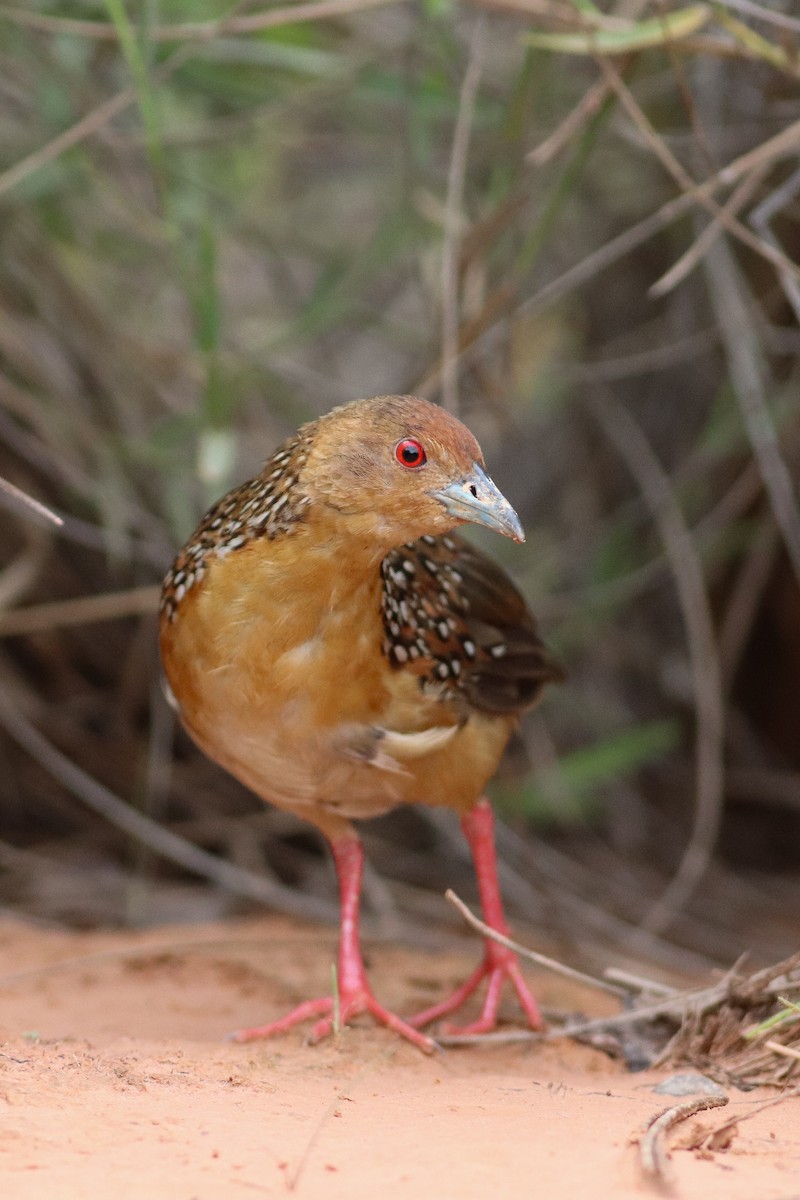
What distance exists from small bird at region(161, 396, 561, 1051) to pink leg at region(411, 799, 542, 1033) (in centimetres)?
1

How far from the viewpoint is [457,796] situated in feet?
12.7

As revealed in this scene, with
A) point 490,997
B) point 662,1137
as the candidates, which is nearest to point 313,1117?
point 662,1137

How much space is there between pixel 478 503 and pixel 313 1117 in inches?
56.1

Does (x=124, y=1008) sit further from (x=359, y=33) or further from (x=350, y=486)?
(x=359, y=33)

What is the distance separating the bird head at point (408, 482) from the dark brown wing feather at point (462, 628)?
36 cm

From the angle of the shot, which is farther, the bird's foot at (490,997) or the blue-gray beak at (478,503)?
the bird's foot at (490,997)

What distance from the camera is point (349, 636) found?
3.38m

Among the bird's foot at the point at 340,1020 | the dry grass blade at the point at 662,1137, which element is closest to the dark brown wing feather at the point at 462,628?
the bird's foot at the point at 340,1020

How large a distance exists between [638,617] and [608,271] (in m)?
1.71

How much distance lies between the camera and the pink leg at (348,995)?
3611mm

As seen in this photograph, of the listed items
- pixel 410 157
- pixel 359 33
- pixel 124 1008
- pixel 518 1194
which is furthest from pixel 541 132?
pixel 518 1194

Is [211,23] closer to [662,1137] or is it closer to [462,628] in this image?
[462,628]

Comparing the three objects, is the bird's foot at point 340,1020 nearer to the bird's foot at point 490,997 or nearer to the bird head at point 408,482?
the bird's foot at point 490,997

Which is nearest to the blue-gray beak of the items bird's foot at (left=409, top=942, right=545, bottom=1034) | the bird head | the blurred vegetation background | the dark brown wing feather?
the bird head
